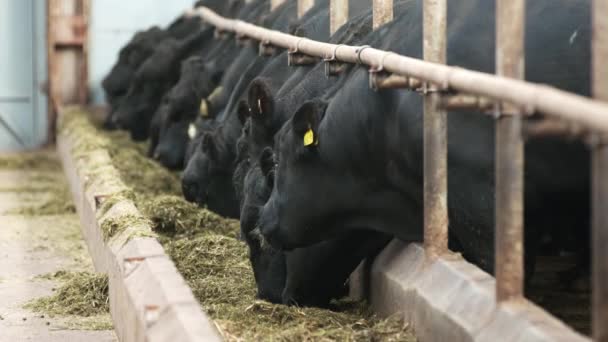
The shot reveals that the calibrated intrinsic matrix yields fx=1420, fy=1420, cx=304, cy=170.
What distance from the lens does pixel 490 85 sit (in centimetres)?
433

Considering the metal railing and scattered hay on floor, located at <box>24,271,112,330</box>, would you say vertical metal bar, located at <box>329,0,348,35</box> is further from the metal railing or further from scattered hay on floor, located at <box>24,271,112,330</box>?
scattered hay on floor, located at <box>24,271,112,330</box>

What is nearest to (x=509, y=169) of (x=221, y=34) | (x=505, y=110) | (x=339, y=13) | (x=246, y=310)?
(x=505, y=110)

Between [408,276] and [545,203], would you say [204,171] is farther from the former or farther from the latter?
[545,203]

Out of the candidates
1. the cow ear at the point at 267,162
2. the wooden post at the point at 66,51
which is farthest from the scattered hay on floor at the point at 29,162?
the cow ear at the point at 267,162

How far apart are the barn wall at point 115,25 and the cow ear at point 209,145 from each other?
655 cm

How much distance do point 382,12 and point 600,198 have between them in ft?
11.1

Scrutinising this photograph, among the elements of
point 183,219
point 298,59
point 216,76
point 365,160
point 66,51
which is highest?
point 66,51

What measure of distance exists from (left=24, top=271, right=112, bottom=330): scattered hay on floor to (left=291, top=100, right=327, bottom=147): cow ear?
1.32 m

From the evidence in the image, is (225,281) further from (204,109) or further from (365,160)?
(204,109)

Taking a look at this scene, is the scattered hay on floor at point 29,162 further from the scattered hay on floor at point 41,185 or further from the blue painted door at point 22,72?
the blue painted door at point 22,72

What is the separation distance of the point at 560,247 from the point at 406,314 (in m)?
0.76

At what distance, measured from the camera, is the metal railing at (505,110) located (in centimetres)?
377

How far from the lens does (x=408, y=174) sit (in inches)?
242

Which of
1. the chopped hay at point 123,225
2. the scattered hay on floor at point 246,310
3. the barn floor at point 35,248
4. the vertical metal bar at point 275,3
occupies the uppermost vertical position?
the vertical metal bar at point 275,3
